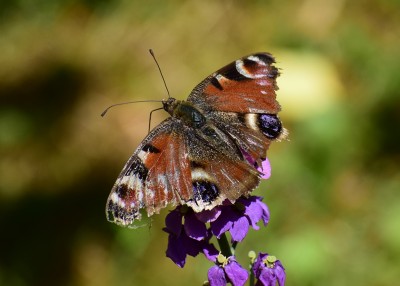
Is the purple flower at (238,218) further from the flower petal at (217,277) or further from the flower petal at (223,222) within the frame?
the flower petal at (217,277)

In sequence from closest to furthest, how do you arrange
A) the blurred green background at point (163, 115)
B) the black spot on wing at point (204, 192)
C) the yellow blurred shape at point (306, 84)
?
the black spot on wing at point (204, 192) < the blurred green background at point (163, 115) < the yellow blurred shape at point (306, 84)

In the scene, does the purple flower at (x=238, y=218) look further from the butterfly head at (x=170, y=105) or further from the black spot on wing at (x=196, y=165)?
the butterfly head at (x=170, y=105)

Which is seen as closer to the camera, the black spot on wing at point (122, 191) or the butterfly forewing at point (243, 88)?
the black spot on wing at point (122, 191)

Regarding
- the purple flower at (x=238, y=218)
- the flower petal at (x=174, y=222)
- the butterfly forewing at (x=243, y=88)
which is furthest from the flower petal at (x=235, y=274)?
the butterfly forewing at (x=243, y=88)

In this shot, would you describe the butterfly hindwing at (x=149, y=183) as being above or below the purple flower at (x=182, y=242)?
above

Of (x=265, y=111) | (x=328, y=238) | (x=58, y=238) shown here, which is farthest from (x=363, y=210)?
(x=265, y=111)

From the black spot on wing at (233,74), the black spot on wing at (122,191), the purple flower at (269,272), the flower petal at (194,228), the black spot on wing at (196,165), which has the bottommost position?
the purple flower at (269,272)

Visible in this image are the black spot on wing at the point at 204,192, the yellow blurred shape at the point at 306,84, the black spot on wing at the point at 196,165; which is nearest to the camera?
the black spot on wing at the point at 204,192

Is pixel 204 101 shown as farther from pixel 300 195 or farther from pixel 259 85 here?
pixel 300 195
